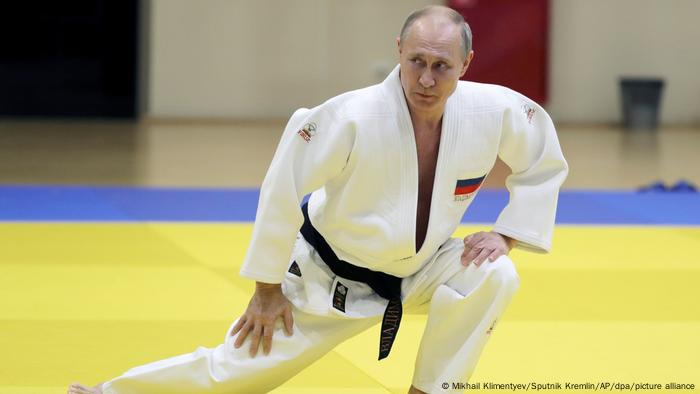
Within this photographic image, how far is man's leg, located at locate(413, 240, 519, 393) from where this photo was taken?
3211 millimetres

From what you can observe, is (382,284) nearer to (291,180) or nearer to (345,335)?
(345,335)

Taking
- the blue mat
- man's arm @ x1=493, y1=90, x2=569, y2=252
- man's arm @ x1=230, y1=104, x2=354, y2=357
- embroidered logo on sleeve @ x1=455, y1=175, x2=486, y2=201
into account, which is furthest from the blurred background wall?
man's arm @ x1=230, y1=104, x2=354, y2=357

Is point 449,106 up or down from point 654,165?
up

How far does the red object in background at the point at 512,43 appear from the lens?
1304cm

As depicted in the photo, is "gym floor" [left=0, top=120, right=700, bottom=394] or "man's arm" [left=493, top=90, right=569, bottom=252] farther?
"gym floor" [left=0, top=120, right=700, bottom=394]

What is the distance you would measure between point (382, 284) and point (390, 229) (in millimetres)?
223

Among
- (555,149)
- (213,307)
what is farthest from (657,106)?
(555,149)

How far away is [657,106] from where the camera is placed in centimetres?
1328

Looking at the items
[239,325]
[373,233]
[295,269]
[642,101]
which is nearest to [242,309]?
[295,269]

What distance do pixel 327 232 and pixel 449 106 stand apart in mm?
508

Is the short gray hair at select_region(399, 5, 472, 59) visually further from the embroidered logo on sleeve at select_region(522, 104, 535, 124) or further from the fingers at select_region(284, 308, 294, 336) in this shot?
the fingers at select_region(284, 308, 294, 336)

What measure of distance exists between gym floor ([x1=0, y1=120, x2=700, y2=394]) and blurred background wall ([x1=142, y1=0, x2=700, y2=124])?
2.95 meters

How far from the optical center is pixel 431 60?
3.14m

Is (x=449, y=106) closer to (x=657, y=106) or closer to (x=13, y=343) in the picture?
(x=13, y=343)
